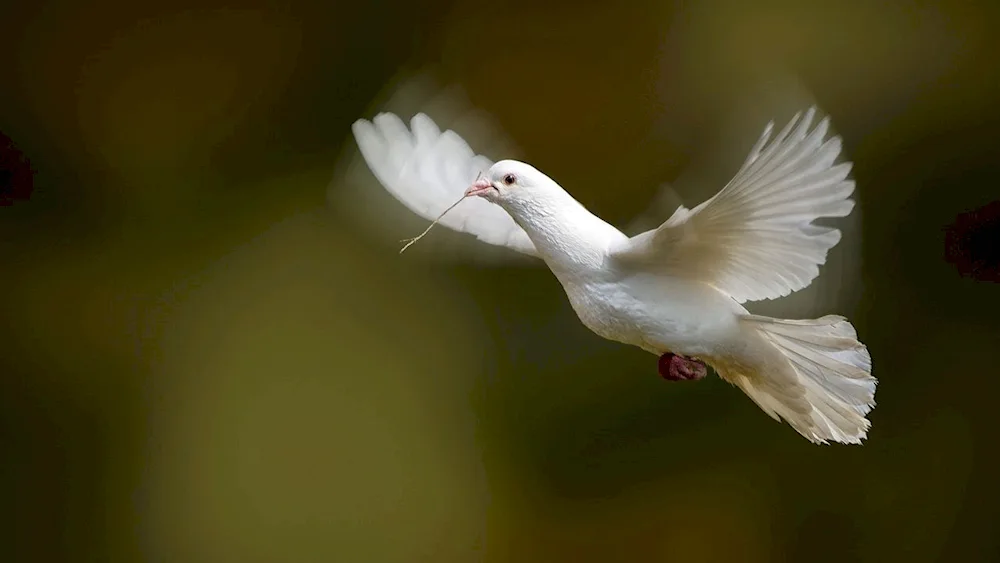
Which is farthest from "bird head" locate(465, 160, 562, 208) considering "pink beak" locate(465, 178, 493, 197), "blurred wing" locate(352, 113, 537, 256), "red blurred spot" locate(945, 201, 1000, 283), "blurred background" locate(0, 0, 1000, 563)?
"red blurred spot" locate(945, 201, 1000, 283)

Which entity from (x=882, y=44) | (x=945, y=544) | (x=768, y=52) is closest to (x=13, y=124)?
(x=768, y=52)

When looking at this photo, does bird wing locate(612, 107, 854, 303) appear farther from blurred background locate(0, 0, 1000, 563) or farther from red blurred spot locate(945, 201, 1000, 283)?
red blurred spot locate(945, 201, 1000, 283)

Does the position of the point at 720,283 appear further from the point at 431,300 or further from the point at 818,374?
the point at 431,300

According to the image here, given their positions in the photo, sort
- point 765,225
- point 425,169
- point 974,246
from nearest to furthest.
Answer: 1. point 765,225
2. point 425,169
3. point 974,246

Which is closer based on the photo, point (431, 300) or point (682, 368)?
point (682, 368)

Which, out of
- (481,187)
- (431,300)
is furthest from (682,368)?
(431,300)

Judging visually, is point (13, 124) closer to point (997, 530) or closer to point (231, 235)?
point (231, 235)
